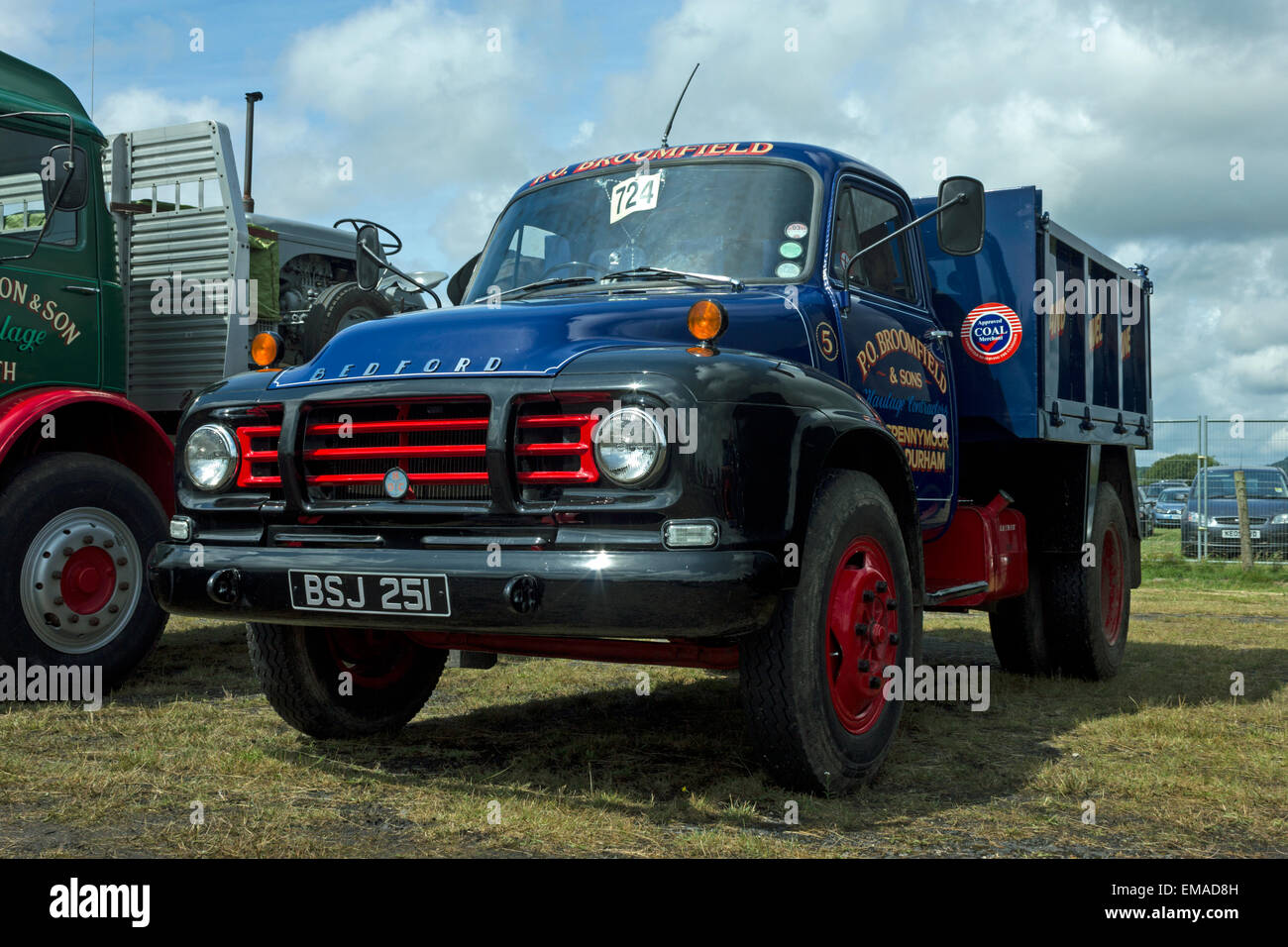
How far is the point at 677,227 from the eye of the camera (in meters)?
5.16

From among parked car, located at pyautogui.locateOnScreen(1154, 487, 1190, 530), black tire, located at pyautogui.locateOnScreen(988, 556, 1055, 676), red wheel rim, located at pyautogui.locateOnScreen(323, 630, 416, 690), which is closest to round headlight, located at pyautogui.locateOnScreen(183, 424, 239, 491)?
red wheel rim, located at pyautogui.locateOnScreen(323, 630, 416, 690)

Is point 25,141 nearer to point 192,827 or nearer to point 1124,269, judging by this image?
point 192,827

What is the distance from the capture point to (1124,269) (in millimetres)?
8539

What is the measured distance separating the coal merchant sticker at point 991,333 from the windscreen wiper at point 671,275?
2180mm

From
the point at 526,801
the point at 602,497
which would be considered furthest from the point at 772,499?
the point at 526,801

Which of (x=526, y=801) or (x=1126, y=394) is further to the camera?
(x=1126, y=394)

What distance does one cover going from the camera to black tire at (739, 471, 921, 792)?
3945mm

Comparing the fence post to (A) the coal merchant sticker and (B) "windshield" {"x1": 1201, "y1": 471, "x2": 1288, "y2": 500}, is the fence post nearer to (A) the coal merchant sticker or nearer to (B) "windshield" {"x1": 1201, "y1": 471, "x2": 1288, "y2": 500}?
(B) "windshield" {"x1": 1201, "y1": 471, "x2": 1288, "y2": 500}

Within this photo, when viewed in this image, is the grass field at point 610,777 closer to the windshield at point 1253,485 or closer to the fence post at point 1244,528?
the fence post at point 1244,528

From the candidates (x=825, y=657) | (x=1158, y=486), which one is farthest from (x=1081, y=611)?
(x=1158, y=486)

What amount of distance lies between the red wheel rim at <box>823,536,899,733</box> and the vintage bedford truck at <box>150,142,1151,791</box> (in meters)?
0.01

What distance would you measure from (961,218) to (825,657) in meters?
1.90

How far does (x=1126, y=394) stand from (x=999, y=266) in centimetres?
241
